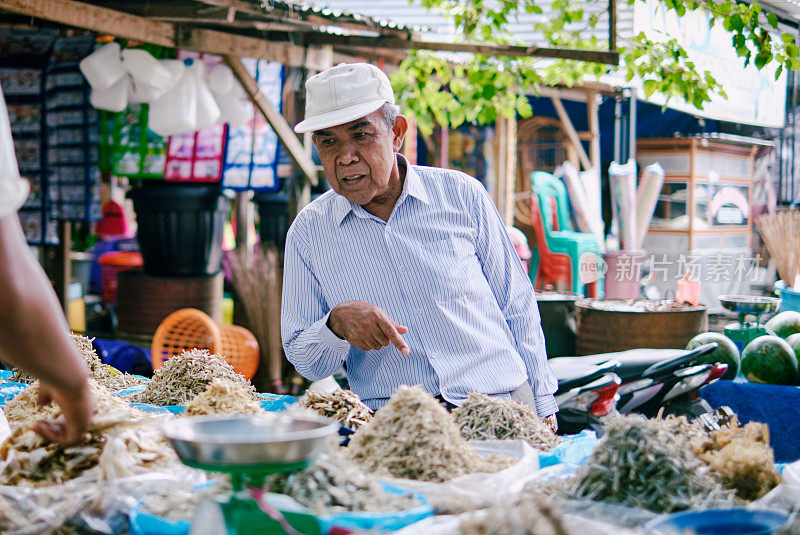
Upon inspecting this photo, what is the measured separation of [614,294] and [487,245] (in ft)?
15.4

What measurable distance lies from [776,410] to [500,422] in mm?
2085

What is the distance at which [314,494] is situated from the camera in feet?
4.08

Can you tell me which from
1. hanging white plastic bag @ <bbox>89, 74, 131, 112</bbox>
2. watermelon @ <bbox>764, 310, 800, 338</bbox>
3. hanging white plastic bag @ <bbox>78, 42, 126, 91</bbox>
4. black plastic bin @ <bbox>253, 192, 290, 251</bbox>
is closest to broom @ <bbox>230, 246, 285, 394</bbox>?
hanging white plastic bag @ <bbox>89, 74, 131, 112</bbox>

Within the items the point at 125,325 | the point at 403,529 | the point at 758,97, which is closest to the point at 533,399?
the point at 403,529

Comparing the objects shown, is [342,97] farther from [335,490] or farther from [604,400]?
[604,400]

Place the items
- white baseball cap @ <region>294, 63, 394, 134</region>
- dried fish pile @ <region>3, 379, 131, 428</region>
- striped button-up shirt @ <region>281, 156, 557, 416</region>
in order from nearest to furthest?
1. dried fish pile @ <region>3, 379, 131, 428</region>
2. white baseball cap @ <region>294, 63, 394, 134</region>
3. striped button-up shirt @ <region>281, 156, 557, 416</region>

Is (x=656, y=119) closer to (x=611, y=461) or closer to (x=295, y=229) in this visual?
(x=295, y=229)

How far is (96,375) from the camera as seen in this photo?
9.15ft

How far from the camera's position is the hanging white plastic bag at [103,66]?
438 cm

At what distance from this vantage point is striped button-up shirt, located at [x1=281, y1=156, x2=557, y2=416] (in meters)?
2.29

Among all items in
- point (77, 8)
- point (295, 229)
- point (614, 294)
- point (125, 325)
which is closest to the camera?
point (295, 229)

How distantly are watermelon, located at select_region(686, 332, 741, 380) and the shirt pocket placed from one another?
5.67 ft

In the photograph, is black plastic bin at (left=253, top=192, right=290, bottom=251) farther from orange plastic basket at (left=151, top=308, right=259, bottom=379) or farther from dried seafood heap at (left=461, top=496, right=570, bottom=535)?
dried seafood heap at (left=461, top=496, right=570, bottom=535)

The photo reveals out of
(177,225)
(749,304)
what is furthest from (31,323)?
(177,225)
